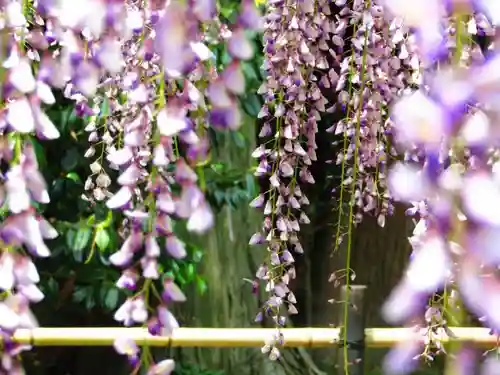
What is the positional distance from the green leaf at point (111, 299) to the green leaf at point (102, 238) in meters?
0.19

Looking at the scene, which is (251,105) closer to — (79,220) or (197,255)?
(197,255)

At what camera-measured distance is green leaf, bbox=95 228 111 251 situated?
2123mm

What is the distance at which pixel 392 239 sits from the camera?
115 inches

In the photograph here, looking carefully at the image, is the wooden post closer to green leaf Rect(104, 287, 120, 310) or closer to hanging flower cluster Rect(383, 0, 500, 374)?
hanging flower cluster Rect(383, 0, 500, 374)

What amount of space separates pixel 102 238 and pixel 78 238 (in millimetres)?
98

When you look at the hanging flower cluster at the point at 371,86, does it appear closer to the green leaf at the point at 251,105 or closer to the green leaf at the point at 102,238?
the green leaf at the point at 251,105

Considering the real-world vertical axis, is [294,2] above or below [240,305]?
above

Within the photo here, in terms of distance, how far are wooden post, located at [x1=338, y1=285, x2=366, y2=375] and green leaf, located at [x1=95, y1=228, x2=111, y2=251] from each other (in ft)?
2.87

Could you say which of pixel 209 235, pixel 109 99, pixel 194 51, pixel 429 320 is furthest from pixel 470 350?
pixel 209 235

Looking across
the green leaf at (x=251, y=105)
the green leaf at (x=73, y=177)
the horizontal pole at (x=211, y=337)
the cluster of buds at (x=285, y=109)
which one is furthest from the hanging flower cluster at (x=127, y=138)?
the green leaf at (x=251, y=105)

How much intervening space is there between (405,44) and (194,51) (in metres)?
1.08

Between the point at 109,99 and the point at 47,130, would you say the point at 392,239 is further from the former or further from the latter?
the point at 47,130

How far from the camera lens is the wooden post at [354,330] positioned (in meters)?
1.44

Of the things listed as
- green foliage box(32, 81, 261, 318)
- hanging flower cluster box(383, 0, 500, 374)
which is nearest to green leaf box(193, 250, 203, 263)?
green foliage box(32, 81, 261, 318)
